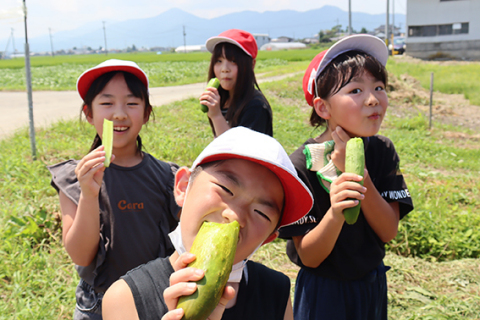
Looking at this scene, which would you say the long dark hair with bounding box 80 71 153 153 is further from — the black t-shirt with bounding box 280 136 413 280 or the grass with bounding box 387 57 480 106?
the grass with bounding box 387 57 480 106

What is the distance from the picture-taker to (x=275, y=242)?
4961 mm

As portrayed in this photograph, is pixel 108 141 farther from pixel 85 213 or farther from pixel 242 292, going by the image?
pixel 242 292

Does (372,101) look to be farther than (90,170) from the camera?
Yes

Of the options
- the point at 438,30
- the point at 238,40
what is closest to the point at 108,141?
the point at 238,40

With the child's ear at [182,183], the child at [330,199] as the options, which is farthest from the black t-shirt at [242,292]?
the child at [330,199]

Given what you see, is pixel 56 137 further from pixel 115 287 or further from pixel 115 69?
pixel 115 287

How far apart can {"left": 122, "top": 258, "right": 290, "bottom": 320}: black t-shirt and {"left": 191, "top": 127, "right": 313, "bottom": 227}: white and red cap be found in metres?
0.42

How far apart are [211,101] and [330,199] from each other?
5.93 ft

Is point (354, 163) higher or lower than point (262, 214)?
higher

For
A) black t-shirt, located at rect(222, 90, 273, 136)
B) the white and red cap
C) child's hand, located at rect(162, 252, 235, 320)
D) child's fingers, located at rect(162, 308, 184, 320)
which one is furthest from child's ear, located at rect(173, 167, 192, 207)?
black t-shirt, located at rect(222, 90, 273, 136)

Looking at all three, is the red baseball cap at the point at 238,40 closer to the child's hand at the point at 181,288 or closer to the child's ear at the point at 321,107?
the child's ear at the point at 321,107

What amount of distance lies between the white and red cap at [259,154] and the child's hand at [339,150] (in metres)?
0.41

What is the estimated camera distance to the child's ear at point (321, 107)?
217 centimetres

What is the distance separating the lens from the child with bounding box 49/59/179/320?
212 centimetres
